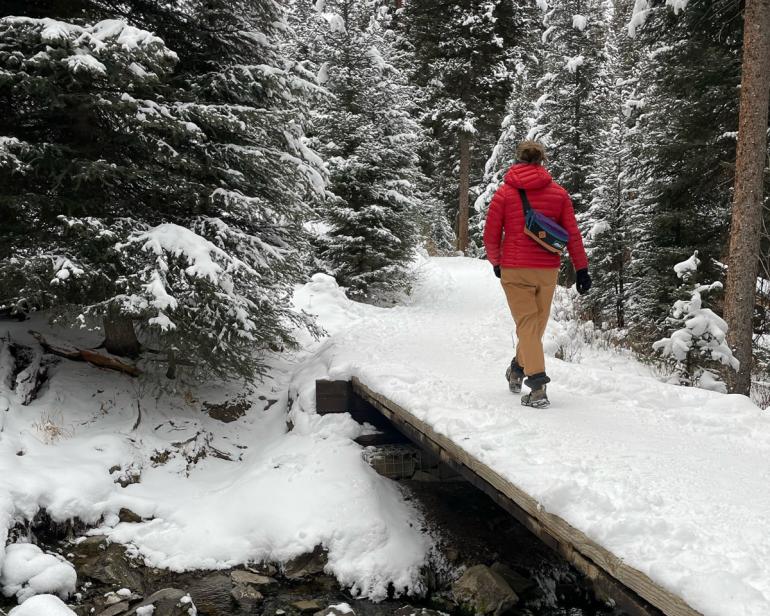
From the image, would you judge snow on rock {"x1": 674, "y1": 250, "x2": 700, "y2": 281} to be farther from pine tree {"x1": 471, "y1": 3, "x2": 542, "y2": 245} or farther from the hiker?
pine tree {"x1": 471, "y1": 3, "x2": 542, "y2": 245}

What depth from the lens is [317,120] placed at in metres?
15.0

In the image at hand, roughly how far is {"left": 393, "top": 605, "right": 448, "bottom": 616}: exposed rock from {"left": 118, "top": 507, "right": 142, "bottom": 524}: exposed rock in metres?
2.90

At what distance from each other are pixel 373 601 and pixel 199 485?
271cm

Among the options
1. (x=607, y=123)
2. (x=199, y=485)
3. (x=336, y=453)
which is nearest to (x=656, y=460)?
(x=336, y=453)

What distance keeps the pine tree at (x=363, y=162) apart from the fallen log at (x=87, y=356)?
24.7 feet

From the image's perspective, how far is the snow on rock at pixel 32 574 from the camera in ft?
15.7

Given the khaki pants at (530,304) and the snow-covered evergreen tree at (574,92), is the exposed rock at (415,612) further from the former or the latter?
the snow-covered evergreen tree at (574,92)

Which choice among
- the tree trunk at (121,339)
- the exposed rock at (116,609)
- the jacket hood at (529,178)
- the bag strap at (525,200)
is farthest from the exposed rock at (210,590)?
the jacket hood at (529,178)

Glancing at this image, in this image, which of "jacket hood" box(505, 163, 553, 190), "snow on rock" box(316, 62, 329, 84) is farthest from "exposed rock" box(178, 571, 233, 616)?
"snow on rock" box(316, 62, 329, 84)

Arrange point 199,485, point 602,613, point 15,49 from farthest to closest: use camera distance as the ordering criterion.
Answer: point 199,485
point 15,49
point 602,613

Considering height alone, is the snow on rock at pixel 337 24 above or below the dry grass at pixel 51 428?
above

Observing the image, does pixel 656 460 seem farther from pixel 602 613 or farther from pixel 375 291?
pixel 375 291

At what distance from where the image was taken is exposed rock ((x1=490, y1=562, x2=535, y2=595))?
550 cm

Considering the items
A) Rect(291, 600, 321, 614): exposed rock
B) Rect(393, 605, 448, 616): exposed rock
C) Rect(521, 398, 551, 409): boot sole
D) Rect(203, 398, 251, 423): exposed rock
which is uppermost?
Rect(521, 398, 551, 409): boot sole
